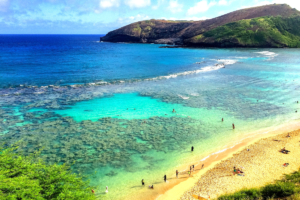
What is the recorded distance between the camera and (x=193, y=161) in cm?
2873

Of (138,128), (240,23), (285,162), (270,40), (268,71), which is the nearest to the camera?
(285,162)

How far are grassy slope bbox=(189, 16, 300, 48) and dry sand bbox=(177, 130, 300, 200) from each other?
142285 millimetres

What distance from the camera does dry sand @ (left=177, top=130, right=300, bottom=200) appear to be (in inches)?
921

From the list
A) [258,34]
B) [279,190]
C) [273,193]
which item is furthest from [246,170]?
[258,34]

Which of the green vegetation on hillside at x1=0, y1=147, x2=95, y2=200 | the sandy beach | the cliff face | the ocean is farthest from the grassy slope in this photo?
the green vegetation on hillside at x1=0, y1=147, x2=95, y2=200

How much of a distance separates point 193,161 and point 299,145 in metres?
17.4

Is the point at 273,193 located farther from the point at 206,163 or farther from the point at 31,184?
the point at 31,184

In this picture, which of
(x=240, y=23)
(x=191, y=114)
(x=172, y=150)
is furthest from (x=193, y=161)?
(x=240, y=23)

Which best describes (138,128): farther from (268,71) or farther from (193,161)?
(268,71)

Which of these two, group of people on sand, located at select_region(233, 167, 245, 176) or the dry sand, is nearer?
the dry sand

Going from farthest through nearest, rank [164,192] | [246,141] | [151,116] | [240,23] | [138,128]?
[240,23]
[151,116]
[138,128]
[246,141]
[164,192]

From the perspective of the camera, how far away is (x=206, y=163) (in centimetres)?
2839

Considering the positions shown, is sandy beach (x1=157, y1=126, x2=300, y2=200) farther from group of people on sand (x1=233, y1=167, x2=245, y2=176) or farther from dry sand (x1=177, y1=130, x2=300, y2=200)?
group of people on sand (x1=233, y1=167, x2=245, y2=176)

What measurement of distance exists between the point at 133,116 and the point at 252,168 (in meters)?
24.1
